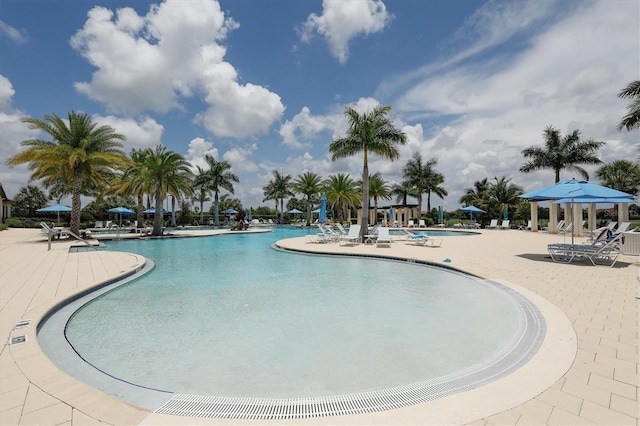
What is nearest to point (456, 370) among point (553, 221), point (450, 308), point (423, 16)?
point (450, 308)

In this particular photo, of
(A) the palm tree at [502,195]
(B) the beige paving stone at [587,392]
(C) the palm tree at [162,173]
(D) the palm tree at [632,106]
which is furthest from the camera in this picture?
(A) the palm tree at [502,195]

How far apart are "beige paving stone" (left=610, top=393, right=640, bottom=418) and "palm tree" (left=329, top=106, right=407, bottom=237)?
1369 centimetres

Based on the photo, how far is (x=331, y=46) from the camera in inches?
618

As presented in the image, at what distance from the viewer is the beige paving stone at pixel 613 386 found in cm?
244

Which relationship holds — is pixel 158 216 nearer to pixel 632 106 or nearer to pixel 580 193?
pixel 580 193

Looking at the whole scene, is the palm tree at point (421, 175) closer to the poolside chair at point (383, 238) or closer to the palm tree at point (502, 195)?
the palm tree at point (502, 195)

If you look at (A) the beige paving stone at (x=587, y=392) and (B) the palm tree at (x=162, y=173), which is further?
(B) the palm tree at (x=162, y=173)

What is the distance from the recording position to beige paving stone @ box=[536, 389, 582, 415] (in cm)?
224

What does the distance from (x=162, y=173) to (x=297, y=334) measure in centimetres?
2072

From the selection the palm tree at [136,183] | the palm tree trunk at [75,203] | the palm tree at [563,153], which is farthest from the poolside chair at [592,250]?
the palm tree trunk at [75,203]

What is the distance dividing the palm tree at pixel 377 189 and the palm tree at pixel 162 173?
77.2ft

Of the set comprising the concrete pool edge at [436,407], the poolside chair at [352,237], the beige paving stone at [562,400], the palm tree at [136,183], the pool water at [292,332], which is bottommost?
the pool water at [292,332]

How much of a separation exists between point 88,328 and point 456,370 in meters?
5.04

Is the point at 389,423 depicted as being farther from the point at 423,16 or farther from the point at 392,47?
the point at 392,47
